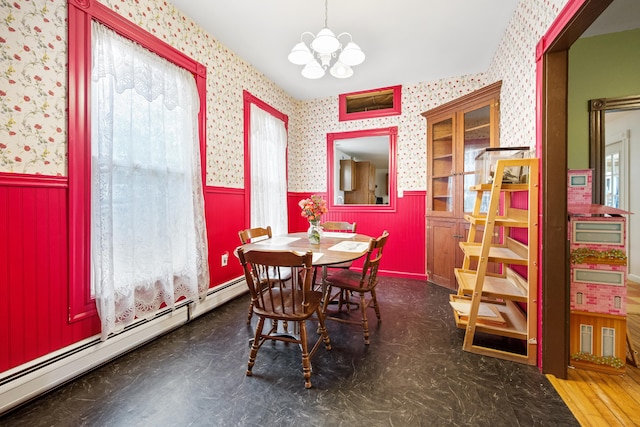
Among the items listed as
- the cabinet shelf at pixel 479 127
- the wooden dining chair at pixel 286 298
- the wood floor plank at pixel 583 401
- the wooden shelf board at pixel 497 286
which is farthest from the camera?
the cabinet shelf at pixel 479 127

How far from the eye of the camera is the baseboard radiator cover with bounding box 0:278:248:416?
4.46 ft

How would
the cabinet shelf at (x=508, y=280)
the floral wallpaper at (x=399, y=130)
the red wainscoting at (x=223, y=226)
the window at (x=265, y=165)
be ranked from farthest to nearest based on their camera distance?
the floral wallpaper at (x=399, y=130) → the window at (x=265, y=165) → the red wainscoting at (x=223, y=226) → the cabinet shelf at (x=508, y=280)

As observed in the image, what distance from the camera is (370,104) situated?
4008mm

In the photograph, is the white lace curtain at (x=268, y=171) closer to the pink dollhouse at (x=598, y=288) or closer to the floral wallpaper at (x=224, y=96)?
the floral wallpaper at (x=224, y=96)

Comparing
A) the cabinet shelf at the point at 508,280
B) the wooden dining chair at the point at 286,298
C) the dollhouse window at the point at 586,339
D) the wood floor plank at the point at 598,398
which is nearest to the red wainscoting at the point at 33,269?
the wooden dining chair at the point at 286,298

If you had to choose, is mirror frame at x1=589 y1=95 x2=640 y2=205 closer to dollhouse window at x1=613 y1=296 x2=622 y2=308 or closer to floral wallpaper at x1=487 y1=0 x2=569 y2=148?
floral wallpaper at x1=487 y1=0 x2=569 y2=148

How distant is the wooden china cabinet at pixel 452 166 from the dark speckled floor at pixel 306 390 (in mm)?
1379

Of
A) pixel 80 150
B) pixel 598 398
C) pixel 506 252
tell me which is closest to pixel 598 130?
pixel 506 252

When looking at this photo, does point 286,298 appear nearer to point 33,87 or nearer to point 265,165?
point 33,87

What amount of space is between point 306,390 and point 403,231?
272cm

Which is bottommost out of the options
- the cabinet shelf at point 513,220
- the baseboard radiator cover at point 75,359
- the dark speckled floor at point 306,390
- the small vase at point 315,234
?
the dark speckled floor at point 306,390

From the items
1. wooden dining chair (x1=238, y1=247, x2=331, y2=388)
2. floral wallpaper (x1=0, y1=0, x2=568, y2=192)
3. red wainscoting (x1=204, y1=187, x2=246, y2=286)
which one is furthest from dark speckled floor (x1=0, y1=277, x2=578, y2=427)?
floral wallpaper (x1=0, y1=0, x2=568, y2=192)

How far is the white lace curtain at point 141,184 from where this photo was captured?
66.8 inches

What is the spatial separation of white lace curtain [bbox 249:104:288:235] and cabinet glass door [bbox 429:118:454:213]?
2.06 metres
